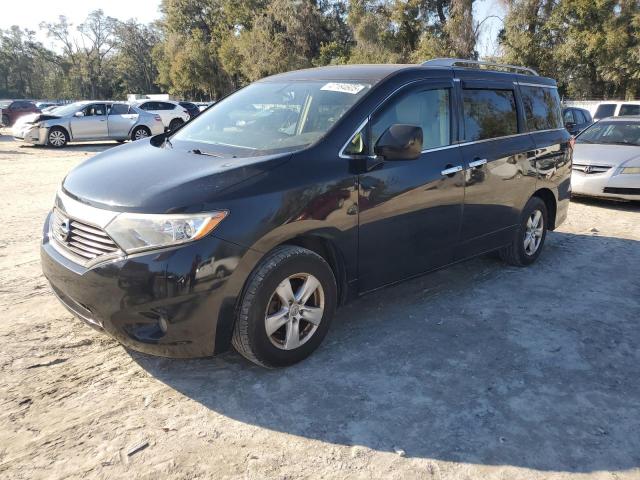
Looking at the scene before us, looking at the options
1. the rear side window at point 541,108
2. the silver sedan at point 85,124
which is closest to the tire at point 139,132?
the silver sedan at point 85,124

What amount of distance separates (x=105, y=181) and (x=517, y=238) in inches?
153

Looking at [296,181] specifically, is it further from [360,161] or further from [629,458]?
[629,458]

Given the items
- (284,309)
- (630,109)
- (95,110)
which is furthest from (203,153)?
(630,109)

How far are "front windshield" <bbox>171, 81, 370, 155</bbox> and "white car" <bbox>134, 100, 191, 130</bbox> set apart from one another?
58.1ft

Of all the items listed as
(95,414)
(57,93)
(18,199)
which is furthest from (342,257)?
(57,93)

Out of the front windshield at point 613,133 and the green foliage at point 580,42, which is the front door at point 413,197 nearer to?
the front windshield at point 613,133

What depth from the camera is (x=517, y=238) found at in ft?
17.4

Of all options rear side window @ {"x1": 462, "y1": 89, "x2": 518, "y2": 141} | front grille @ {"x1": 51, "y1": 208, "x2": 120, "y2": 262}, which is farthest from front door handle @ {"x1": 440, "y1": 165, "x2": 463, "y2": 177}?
front grille @ {"x1": 51, "y1": 208, "x2": 120, "y2": 262}

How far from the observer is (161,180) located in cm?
309

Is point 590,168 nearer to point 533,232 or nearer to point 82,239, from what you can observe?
point 533,232

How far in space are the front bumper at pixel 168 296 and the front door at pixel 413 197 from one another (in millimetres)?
1079

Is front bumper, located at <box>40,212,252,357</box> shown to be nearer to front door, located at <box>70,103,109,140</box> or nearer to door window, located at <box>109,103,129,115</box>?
front door, located at <box>70,103,109,140</box>

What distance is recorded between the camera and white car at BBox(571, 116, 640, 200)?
8.23 metres

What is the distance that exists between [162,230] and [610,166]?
25.7 ft
